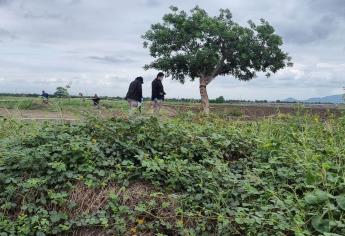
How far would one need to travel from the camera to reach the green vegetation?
3.65 meters

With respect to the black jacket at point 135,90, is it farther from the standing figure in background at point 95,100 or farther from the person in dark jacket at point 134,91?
the standing figure in background at point 95,100

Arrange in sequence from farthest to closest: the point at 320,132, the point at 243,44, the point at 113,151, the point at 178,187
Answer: the point at 243,44
the point at 320,132
the point at 113,151
the point at 178,187

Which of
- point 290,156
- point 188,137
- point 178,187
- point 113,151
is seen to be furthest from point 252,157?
point 113,151

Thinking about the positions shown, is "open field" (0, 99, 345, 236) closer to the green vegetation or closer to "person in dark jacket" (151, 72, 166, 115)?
the green vegetation

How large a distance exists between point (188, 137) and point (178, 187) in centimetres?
85

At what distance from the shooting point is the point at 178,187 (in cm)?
413

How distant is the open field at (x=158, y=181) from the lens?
3.66m

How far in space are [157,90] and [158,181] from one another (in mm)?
10977

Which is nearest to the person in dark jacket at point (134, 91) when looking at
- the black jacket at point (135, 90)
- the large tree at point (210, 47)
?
the black jacket at point (135, 90)

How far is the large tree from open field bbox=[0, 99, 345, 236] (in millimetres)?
25388

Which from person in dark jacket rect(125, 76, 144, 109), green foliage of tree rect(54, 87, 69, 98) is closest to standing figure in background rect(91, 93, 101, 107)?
green foliage of tree rect(54, 87, 69, 98)

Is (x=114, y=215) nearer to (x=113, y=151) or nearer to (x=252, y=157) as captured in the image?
(x=113, y=151)

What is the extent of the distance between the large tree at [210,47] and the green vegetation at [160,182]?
25.5 m

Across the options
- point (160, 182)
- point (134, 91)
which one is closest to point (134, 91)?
point (134, 91)
